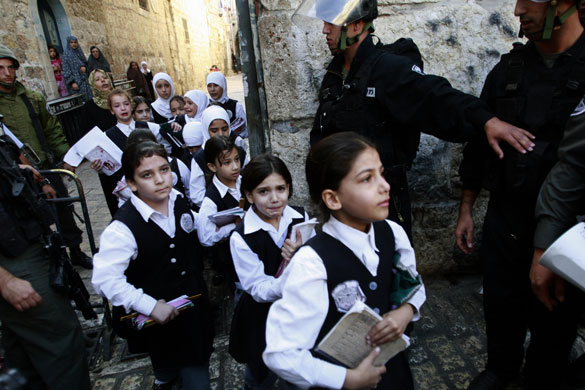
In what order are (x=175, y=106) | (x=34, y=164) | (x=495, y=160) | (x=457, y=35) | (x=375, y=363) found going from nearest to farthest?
(x=375, y=363)
(x=495, y=160)
(x=457, y=35)
(x=34, y=164)
(x=175, y=106)

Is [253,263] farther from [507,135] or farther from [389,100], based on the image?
[507,135]

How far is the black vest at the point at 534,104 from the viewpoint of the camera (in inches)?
60.5

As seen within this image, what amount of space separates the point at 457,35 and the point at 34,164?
360 centimetres

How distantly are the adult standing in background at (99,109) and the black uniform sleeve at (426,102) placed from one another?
358 cm

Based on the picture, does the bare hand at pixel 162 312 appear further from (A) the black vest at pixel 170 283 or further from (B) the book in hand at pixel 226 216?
(B) the book in hand at pixel 226 216

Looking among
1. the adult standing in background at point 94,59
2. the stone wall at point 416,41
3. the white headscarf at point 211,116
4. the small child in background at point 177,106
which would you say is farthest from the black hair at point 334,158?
the adult standing in background at point 94,59

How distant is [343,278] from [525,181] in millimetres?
1137

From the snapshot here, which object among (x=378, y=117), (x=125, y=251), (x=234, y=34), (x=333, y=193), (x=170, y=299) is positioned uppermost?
(x=234, y=34)

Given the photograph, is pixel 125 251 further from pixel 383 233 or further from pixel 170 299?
pixel 383 233

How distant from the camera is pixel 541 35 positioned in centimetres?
157

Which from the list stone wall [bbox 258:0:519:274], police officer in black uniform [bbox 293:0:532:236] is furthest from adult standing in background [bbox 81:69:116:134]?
police officer in black uniform [bbox 293:0:532:236]

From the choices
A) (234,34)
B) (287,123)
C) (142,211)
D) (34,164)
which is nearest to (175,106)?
(34,164)

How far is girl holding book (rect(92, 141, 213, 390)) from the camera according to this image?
174cm

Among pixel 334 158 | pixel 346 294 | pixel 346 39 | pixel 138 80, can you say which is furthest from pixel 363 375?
pixel 138 80
